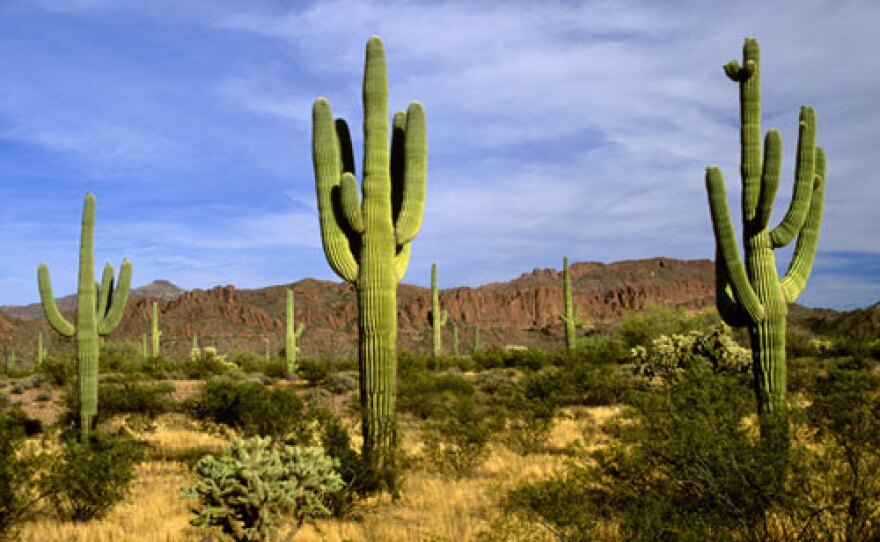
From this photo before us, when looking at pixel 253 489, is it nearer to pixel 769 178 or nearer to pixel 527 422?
pixel 527 422

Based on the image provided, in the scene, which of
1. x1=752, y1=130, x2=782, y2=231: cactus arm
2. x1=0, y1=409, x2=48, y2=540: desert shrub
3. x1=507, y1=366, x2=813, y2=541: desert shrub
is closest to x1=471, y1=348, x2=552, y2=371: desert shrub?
x1=752, y1=130, x2=782, y2=231: cactus arm

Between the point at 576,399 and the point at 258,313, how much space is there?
231 ft

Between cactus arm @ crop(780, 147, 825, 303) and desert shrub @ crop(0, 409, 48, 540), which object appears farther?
cactus arm @ crop(780, 147, 825, 303)

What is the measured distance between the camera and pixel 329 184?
10172 millimetres

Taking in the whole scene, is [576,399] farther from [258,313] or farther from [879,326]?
[258,313]

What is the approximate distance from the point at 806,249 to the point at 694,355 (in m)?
9.44

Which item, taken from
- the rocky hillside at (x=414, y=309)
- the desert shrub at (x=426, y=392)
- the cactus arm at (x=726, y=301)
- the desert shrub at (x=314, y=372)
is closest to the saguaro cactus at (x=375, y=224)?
the cactus arm at (x=726, y=301)

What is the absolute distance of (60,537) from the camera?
703 cm

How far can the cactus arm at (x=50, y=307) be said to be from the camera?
14.8m

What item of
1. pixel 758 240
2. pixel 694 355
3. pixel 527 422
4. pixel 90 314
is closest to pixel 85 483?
pixel 527 422

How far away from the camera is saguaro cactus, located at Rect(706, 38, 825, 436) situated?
31.3ft

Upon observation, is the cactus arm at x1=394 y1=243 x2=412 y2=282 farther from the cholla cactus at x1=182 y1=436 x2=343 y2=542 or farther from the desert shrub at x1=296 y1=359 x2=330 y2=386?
the desert shrub at x1=296 y1=359 x2=330 y2=386

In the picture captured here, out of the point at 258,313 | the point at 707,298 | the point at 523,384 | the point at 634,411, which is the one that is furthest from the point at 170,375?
the point at 707,298

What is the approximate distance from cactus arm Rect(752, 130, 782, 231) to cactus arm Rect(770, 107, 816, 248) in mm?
311
